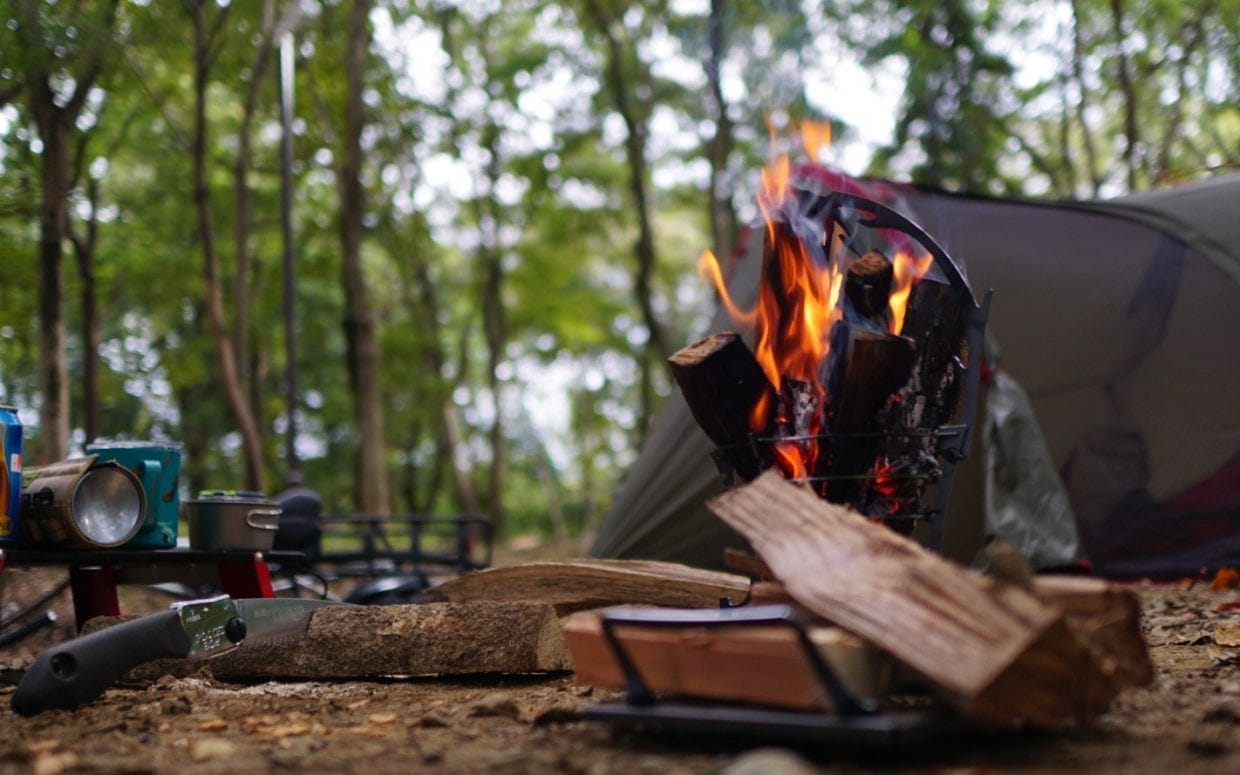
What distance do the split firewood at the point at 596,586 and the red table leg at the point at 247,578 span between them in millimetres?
615

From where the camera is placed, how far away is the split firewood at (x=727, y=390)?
11.0ft

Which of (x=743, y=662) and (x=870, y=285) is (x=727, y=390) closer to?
(x=870, y=285)

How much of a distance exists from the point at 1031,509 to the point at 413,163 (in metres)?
15.0

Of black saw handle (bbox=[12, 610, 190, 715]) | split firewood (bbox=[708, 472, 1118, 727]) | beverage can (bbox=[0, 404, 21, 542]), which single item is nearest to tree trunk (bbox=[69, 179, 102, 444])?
beverage can (bbox=[0, 404, 21, 542])

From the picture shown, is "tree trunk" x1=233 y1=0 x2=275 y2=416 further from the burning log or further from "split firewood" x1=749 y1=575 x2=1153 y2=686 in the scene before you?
"split firewood" x1=749 y1=575 x2=1153 y2=686

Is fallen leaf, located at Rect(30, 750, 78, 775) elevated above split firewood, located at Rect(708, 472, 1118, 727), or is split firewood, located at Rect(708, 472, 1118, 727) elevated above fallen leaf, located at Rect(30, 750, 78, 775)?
split firewood, located at Rect(708, 472, 1118, 727)

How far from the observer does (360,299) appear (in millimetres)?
12797

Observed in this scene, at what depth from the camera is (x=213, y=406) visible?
60.6ft

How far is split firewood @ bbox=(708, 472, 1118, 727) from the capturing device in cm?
213

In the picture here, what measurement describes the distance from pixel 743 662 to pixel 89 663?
192 cm

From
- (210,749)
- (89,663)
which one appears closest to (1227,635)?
(210,749)

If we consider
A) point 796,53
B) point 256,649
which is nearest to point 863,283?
point 256,649

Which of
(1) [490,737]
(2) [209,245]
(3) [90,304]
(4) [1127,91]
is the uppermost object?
(4) [1127,91]

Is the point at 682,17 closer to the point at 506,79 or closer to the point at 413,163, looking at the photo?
the point at 506,79
